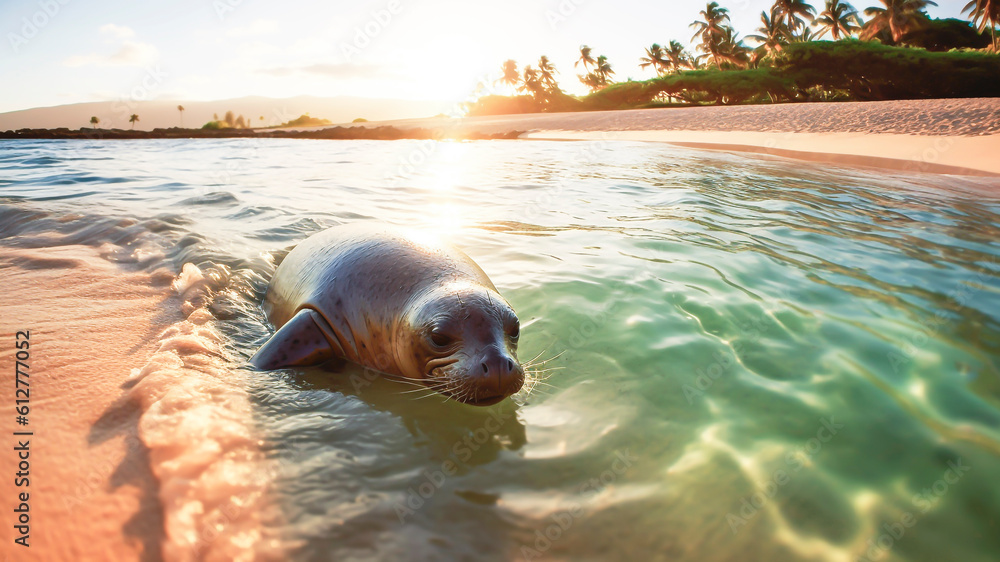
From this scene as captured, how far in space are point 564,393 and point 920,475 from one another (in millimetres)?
1465

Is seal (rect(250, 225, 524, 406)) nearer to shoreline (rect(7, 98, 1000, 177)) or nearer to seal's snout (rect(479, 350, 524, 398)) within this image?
seal's snout (rect(479, 350, 524, 398))

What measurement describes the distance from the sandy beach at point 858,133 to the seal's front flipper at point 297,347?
10994 millimetres

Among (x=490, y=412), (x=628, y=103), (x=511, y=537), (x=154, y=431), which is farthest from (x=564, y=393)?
(x=628, y=103)

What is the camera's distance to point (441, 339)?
106 inches

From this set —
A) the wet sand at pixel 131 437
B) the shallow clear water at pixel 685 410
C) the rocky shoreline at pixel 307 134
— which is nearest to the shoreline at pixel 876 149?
the shallow clear water at pixel 685 410

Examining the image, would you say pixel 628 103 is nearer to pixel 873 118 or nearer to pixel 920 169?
pixel 873 118

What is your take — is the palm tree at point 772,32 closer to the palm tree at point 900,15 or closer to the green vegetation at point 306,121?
the palm tree at point 900,15

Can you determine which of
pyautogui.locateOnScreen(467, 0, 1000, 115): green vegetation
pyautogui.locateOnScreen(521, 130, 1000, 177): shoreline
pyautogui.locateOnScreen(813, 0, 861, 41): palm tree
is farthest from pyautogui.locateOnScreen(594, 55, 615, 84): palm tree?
pyautogui.locateOnScreen(521, 130, 1000, 177): shoreline

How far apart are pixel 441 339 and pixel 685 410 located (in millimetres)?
1223

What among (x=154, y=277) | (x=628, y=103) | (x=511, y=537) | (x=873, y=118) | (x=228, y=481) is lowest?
(x=511, y=537)

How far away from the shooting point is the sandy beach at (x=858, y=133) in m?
10.8

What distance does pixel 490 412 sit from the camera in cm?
269

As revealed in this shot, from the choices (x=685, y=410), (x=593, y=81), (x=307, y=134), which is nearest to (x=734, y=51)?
(x=593, y=81)

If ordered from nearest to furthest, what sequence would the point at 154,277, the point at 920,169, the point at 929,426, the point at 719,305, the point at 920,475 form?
1. the point at 920,475
2. the point at 929,426
3. the point at 719,305
4. the point at 154,277
5. the point at 920,169
